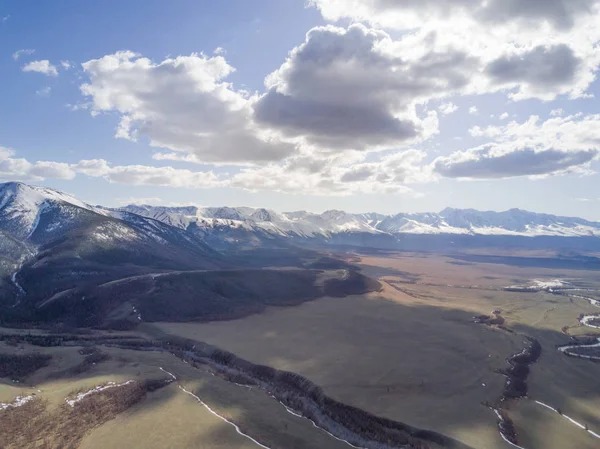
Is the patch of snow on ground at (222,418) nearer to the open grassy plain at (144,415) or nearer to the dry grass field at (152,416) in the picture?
the open grassy plain at (144,415)

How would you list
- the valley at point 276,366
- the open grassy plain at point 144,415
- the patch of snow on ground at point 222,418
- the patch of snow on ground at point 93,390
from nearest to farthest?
the open grassy plain at point 144,415 → the patch of snow on ground at point 222,418 → the valley at point 276,366 → the patch of snow on ground at point 93,390

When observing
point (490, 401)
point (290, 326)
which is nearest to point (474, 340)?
point (490, 401)

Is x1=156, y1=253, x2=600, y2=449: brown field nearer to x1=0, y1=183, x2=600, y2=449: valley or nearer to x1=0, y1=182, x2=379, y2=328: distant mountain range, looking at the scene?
x1=0, y1=183, x2=600, y2=449: valley

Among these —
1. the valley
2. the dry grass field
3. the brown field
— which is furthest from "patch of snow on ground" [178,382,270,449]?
the brown field

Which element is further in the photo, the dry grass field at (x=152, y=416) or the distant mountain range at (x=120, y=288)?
the distant mountain range at (x=120, y=288)

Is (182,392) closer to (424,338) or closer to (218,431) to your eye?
(218,431)

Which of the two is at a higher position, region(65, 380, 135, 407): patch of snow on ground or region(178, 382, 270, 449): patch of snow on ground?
region(65, 380, 135, 407): patch of snow on ground

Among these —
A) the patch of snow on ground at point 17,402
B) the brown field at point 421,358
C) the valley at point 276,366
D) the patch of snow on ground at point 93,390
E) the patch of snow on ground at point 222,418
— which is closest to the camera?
the patch of snow on ground at point 222,418

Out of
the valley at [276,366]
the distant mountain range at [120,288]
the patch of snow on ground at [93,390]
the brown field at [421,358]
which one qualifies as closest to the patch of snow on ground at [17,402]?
the valley at [276,366]

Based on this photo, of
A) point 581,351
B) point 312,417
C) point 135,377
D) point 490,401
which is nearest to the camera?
point 312,417
